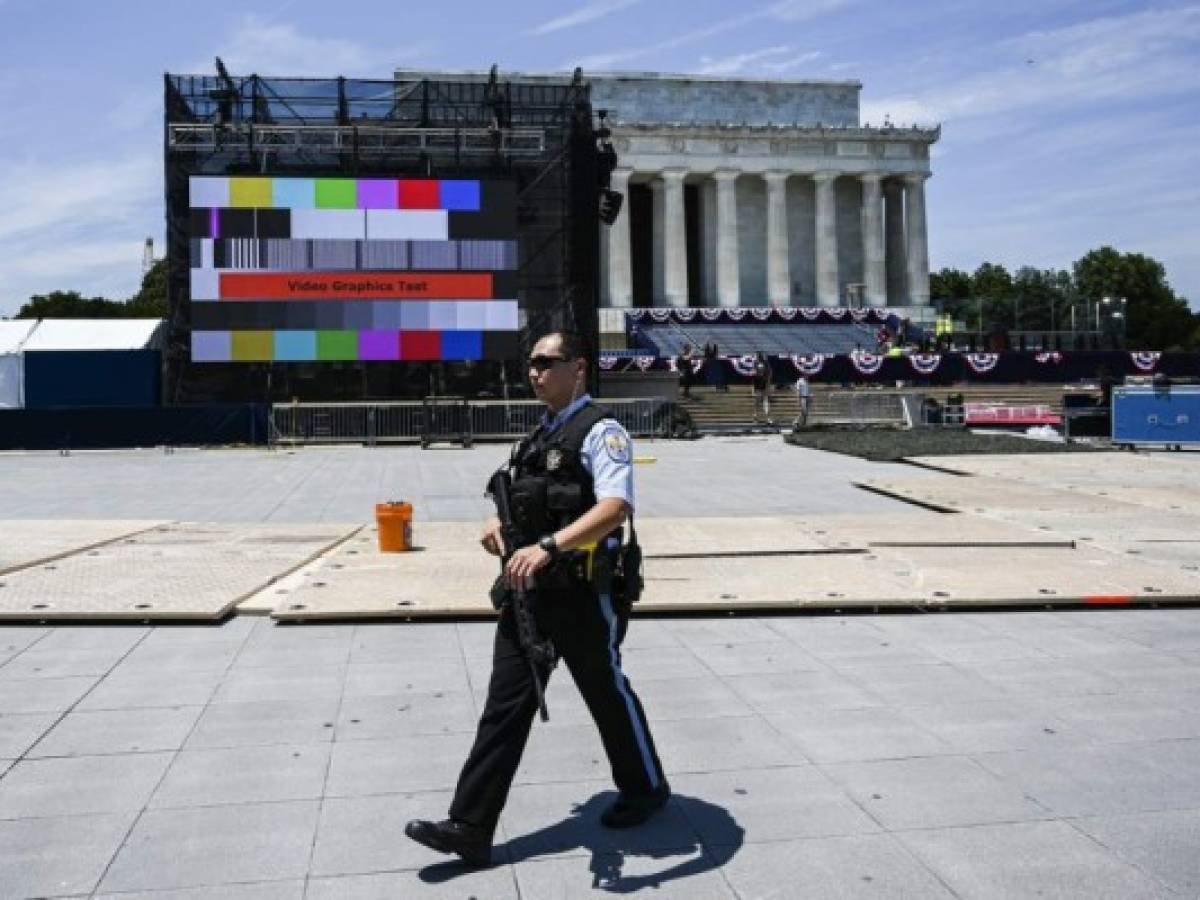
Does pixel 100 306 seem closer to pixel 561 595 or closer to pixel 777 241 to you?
pixel 777 241

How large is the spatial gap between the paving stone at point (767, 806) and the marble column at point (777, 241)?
221 ft

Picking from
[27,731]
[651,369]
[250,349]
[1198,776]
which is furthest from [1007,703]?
[651,369]

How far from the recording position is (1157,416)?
25219 mm

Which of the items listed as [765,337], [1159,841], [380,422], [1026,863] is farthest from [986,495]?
[765,337]

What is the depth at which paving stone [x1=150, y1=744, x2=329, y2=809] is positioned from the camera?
442 cm

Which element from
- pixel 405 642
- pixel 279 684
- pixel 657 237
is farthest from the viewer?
pixel 657 237

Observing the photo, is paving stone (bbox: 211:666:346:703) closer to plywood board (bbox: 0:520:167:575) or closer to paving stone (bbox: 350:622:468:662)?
paving stone (bbox: 350:622:468:662)

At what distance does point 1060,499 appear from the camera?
14539mm

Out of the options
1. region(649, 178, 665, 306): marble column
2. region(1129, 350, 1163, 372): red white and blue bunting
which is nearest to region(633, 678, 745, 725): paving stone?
region(1129, 350, 1163, 372): red white and blue bunting

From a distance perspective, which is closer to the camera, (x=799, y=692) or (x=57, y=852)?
(x=57, y=852)

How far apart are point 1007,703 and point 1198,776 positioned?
117 centimetres

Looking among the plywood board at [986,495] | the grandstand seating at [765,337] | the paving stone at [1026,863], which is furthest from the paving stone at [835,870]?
the grandstand seating at [765,337]

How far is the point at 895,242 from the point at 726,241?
12.5 m

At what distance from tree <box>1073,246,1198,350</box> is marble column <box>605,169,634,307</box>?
50.0m
